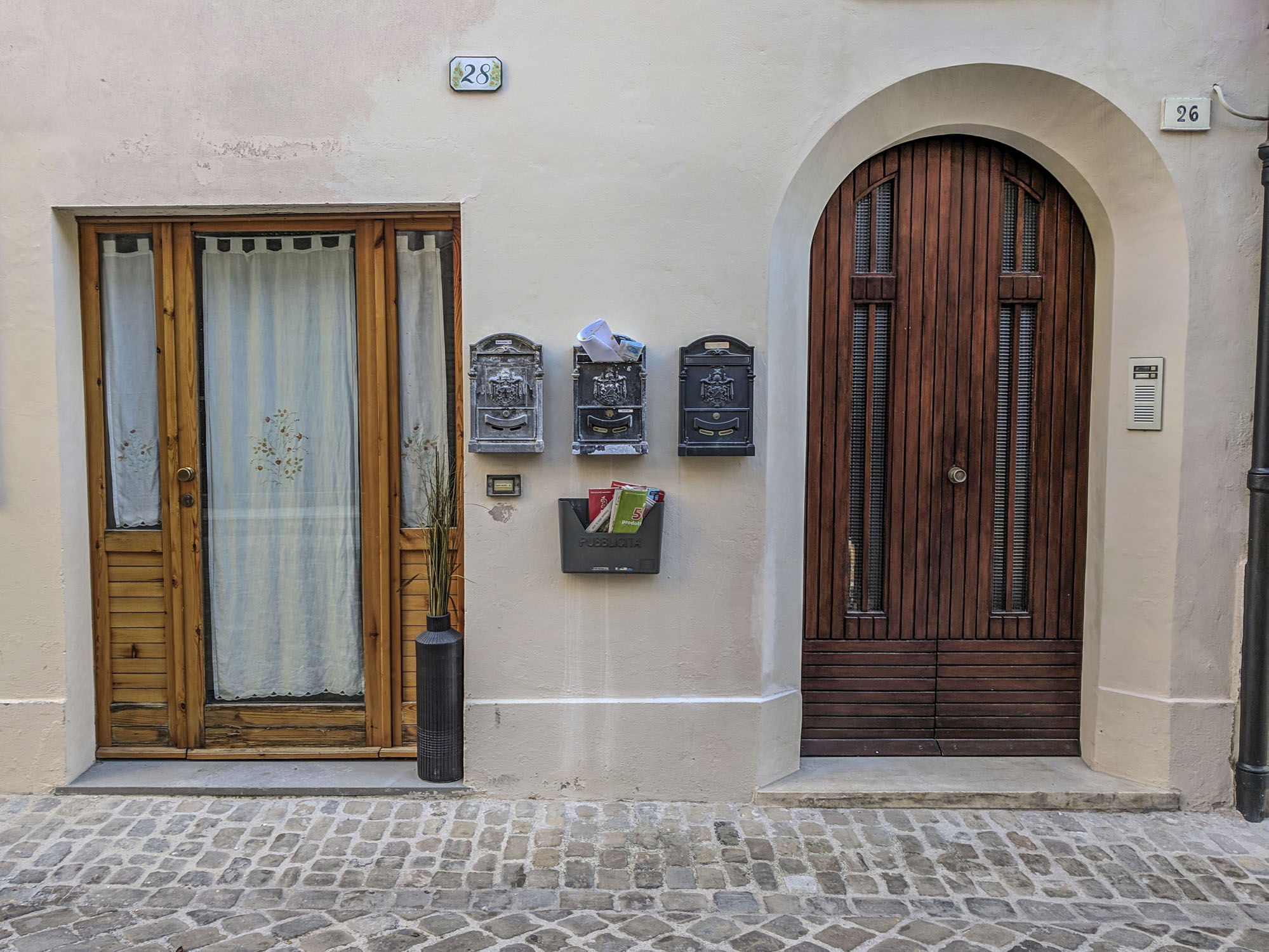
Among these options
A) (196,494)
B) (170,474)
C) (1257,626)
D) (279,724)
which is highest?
(170,474)

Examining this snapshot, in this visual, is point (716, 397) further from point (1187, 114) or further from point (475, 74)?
point (1187, 114)

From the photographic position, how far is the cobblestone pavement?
120 inches

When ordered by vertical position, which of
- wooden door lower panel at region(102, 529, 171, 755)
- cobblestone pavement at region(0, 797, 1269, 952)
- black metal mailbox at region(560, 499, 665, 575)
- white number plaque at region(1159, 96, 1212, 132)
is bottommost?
cobblestone pavement at region(0, 797, 1269, 952)

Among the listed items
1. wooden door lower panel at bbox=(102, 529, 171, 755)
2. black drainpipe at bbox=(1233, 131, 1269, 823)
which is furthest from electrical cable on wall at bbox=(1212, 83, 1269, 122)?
wooden door lower panel at bbox=(102, 529, 171, 755)

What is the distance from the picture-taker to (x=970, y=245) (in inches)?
166

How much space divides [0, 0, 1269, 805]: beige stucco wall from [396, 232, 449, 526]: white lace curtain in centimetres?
33

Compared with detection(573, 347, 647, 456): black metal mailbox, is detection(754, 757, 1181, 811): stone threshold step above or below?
below

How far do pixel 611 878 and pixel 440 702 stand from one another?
1.14m

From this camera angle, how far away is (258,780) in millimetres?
4035

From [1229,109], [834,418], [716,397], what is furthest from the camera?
[834,418]

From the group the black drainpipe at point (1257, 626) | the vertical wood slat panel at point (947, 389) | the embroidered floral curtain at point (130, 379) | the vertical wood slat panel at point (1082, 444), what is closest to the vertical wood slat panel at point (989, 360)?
the vertical wood slat panel at point (947, 389)

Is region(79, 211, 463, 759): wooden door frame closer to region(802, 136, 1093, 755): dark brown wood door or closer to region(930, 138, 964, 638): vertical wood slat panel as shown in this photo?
region(802, 136, 1093, 755): dark brown wood door

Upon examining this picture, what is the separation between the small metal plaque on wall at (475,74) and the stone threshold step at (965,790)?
347cm

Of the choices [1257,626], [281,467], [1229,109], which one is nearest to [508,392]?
[281,467]
